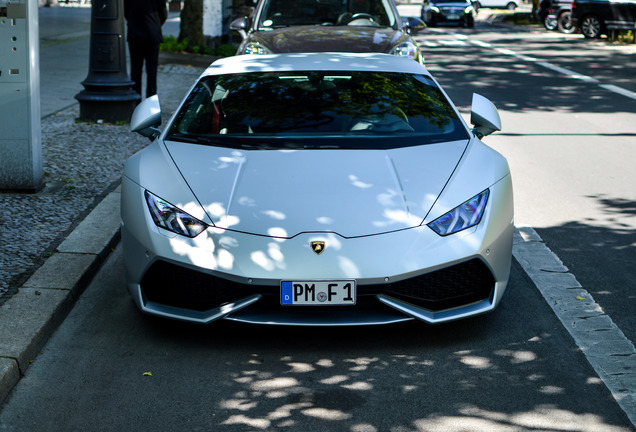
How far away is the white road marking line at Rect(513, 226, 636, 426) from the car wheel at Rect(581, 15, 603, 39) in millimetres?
26372

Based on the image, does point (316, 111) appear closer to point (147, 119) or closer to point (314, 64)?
point (314, 64)

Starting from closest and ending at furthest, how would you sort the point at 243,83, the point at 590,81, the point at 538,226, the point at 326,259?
the point at 326,259, the point at 243,83, the point at 538,226, the point at 590,81

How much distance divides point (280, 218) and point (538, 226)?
3.17 metres

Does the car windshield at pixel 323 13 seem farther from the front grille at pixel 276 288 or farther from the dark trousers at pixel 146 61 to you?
the front grille at pixel 276 288

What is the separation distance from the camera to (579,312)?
5.13 m

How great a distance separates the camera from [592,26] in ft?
102

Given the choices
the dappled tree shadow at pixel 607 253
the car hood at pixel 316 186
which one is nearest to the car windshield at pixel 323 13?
the dappled tree shadow at pixel 607 253

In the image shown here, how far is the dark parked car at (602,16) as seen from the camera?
29719mm

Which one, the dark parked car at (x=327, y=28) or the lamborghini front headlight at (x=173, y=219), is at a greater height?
the dark parked car at (x=327, y=28)

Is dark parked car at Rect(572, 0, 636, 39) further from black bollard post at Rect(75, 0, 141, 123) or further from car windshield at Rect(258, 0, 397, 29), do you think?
black bollard post at Rect(75, 0, 141, 123)

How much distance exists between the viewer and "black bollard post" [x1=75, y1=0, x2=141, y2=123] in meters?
11.1

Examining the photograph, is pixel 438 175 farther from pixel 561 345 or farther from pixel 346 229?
pixel 561 345

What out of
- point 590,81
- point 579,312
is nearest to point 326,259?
point 579,312

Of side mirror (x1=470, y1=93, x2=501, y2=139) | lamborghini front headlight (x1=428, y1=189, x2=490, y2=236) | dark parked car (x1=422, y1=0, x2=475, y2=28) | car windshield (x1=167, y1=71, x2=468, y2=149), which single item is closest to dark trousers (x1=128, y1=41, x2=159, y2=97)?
car windshield (x1=167, y1=71, x2=468, y2=149)
